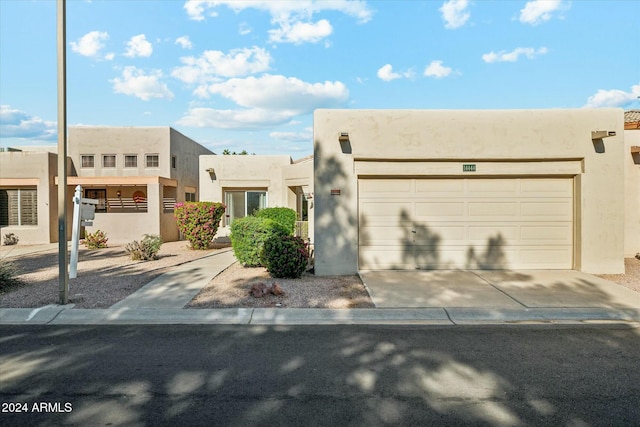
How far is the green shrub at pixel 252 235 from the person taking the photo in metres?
9.67

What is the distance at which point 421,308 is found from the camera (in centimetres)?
693

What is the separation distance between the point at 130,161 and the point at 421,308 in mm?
17684

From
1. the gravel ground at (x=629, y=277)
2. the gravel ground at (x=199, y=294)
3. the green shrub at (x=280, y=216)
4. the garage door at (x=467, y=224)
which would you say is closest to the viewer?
the gravel ground at (x=199, y=294)

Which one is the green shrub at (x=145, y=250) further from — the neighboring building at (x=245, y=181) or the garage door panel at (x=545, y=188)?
the garage door panel at (x=545, y=188)

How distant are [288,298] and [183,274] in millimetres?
3617

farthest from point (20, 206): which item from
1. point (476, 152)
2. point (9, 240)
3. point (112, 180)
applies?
point (476, 152)

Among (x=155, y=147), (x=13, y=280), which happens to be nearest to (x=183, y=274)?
(x=13, y=280)

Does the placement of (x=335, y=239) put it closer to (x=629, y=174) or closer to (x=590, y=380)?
(x=590, y=380)

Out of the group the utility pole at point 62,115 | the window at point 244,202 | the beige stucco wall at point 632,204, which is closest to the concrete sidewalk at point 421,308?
the utility pole at point 62,115

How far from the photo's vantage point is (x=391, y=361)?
15.8ft

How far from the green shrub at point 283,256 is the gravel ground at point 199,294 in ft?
0.72

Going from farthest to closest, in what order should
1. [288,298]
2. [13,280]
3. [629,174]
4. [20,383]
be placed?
[629,174]
[13,280]
[288,298]
[20,383]

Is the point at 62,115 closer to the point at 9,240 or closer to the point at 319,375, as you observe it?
the point at 319,375

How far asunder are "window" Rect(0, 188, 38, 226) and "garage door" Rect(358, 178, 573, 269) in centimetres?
1589
